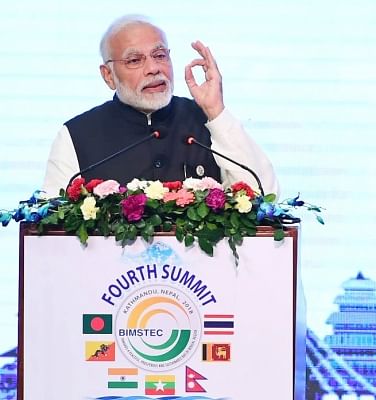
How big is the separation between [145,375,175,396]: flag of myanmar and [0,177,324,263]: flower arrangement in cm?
30

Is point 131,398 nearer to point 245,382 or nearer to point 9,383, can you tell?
point 245,382

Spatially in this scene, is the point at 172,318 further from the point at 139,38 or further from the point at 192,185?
the point at 139,38

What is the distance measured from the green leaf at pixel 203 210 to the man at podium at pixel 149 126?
60cm

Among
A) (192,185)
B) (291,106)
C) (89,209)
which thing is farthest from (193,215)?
(291,106)

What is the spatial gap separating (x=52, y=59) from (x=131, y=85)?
88 cm

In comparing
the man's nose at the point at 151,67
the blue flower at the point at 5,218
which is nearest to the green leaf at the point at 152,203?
the blue flower at the point at 5,218

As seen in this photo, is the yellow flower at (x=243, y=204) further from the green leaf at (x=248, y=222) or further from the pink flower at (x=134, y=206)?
the pink flower at (x=134, y=206)

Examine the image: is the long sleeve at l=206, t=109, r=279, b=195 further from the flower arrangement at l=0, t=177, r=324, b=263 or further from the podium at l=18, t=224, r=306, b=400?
the podium at l=18, t=224, r=306, b=400

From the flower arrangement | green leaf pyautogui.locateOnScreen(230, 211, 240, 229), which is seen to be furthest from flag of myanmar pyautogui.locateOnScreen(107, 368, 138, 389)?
green leaf pyautogui.locateOnScreen(230, 211, 240, 229)

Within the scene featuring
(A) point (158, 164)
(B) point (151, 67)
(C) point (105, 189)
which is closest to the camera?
(C) point (105, 189)

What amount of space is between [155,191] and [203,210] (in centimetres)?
13

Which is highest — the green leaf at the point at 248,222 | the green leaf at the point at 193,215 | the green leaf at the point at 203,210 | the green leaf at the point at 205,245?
the green leaf at the point at 203,210

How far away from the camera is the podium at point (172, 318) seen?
258 centimetres

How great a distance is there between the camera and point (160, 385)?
2576 millimetres
